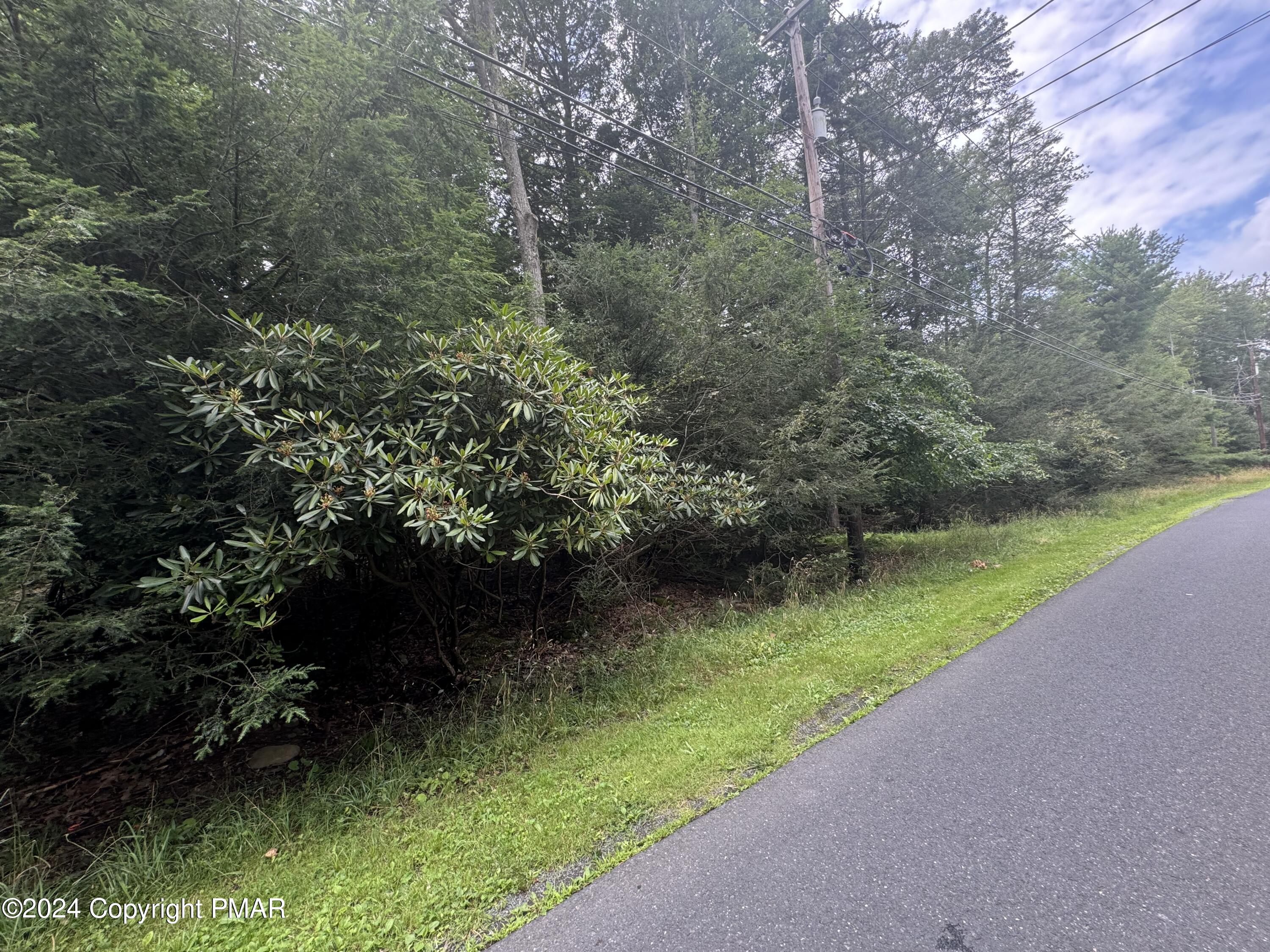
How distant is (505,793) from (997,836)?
2458 millimetres

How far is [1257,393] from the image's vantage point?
30047mm

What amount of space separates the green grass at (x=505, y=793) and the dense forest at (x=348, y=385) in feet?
2.42

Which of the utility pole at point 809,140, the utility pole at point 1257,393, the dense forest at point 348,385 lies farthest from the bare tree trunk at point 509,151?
the utility pole at point 1257,393

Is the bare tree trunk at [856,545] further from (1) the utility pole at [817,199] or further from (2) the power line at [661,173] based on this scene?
(2) the power line at [661,173]

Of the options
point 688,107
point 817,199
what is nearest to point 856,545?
point 817,199

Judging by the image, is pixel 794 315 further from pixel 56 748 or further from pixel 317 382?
pixel 56 748

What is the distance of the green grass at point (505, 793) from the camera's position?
212cm

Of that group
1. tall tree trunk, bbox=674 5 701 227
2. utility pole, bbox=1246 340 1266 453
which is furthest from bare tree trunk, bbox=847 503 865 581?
utility pole, bbox=1246 340 1266 453

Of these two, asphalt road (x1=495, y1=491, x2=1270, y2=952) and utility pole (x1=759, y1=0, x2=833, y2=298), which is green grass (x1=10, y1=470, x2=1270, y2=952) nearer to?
asphalt road (x1=495, y1=491, x2=1270, y2=952)

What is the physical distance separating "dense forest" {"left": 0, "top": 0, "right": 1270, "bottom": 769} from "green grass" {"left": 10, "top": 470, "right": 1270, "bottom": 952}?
737 mm

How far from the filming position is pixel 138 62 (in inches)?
116

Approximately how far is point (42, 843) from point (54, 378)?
2568mm

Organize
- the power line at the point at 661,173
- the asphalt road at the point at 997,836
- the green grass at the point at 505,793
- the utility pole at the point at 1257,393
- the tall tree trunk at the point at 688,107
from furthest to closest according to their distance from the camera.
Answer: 1. the utility pole at the point at 1257,393
2. the tall tree trunk at the point at 688,107
3. the power line at the point at 661,173
4. the green grass at the point at 505,793
5. the asphalt road at the point at 997,836

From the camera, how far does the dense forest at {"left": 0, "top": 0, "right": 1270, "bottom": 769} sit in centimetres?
277
